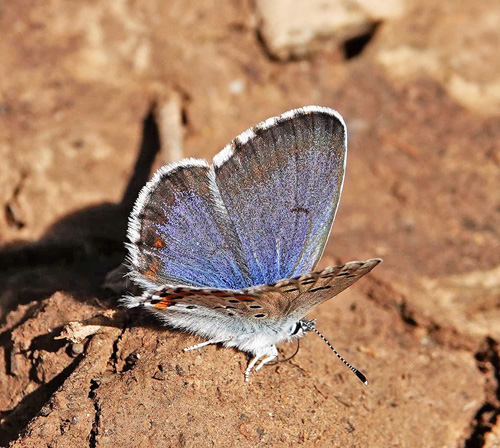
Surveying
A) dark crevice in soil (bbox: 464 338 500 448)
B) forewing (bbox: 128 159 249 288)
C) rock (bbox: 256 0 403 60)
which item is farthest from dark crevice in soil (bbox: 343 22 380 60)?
forewing (bbox: 128 159 249 288)

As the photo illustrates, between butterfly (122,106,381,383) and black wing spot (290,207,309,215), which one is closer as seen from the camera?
butterfly (122,106,381,383)

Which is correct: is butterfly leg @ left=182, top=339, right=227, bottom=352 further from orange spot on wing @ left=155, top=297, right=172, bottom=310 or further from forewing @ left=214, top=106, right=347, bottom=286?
forewing @ left=214, top=106, right=347, bottom=286

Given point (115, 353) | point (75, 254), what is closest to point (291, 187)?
point (115, 353)

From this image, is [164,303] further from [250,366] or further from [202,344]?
[250,366]

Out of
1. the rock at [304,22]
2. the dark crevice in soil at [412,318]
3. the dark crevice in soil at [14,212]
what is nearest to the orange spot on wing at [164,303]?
the dark crevice in soil at [412,318]

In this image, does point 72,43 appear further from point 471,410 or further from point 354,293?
point 471,410

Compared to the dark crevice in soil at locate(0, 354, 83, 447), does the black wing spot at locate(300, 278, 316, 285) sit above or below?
above

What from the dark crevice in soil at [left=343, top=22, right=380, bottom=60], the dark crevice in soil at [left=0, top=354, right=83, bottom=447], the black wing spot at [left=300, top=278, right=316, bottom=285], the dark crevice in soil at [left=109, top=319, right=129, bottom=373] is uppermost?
the dark crevice in soil at [left=343, top=22, right=380, bottom=60]

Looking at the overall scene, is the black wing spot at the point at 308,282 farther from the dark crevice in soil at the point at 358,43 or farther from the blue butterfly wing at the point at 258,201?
the dark crevice in soil at the point at 358,43

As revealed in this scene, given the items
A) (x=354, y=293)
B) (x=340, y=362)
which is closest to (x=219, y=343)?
(x=340, y=362)
